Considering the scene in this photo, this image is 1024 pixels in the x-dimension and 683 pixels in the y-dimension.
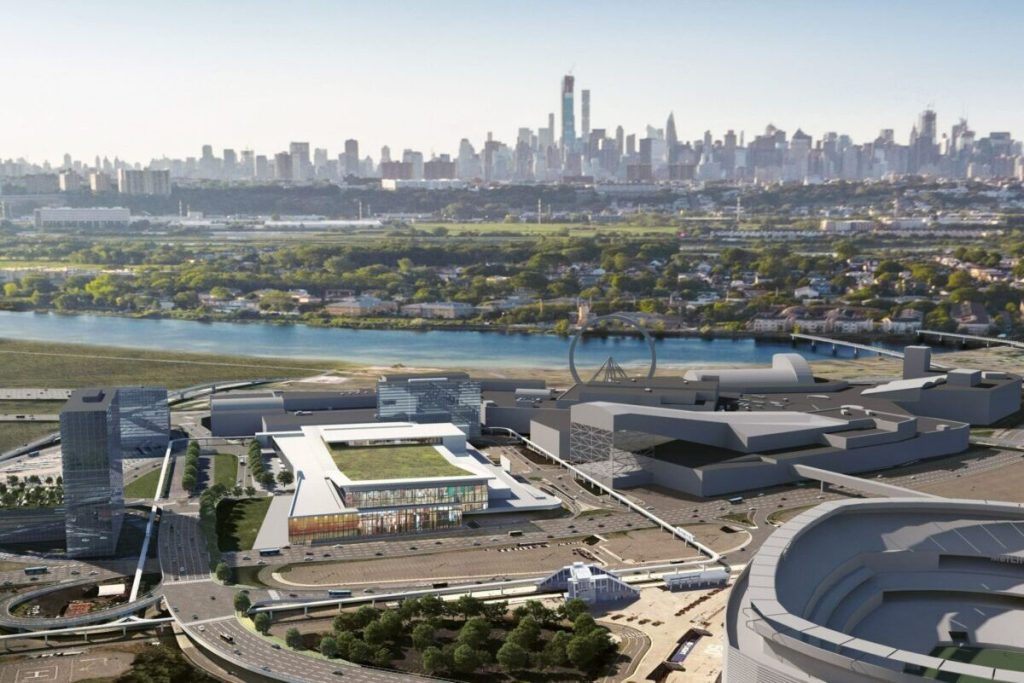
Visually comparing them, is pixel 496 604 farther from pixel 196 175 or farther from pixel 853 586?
pixel 196 175

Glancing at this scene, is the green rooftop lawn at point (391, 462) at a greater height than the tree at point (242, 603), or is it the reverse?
the green rooftop lawn at point (391, 462)

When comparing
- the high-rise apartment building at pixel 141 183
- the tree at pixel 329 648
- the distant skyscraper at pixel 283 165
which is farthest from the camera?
the distant skyscraper at pixel 283 165

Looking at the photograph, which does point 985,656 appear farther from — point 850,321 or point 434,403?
point 850,321

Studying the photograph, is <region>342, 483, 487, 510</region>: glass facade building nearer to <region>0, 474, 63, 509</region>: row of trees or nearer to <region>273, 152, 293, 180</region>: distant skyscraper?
<region>0, 474, 63, 509</region>: row of trees

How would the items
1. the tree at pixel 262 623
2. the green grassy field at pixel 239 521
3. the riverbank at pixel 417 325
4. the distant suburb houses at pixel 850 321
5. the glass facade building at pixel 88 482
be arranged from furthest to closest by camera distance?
1. the distant suburb houses at pixel 850 321
2. the riverbank at pixel 417 325
3. the green grassy field at pixel 239 521
4. the glass facade building at pixel 88 482
5. the tree at pixel 262 623

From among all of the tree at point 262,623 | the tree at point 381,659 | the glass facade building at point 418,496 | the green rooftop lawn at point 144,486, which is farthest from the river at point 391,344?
the tree at point 381,659

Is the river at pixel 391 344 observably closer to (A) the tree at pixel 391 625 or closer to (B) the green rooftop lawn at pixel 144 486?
(B) the green rooftop lawn at pixel 144 486

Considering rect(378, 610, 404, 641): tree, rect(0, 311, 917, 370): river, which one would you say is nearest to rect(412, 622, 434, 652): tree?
rect(378, 610, 404, 641): tree
